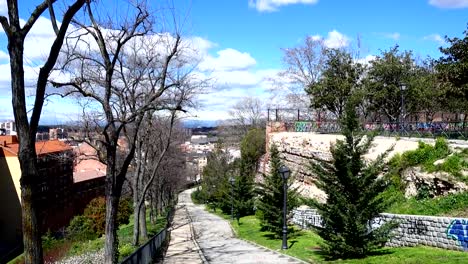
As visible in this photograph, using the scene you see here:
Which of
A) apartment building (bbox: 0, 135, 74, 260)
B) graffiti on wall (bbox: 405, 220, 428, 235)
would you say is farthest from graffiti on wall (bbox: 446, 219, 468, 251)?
apartment building (bbox: 0, 135, 74, 260)

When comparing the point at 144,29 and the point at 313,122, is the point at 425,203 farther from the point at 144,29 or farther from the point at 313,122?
the point at 313,122

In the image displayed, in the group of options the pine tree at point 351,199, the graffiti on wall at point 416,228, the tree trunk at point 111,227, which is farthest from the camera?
the tree trunk at point 111,227

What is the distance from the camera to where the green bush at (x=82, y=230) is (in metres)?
39.2

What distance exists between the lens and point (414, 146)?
70.7 feet

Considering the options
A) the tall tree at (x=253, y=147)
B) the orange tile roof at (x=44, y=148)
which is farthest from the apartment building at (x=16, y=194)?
the tall tree at (x=253, y=147)

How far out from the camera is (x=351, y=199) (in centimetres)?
1403

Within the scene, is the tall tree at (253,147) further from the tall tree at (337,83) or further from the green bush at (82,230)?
the green bush at (82,230)

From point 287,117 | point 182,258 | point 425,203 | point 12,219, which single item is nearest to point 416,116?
point 287,117

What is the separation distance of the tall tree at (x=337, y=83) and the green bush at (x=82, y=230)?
21.2 metres

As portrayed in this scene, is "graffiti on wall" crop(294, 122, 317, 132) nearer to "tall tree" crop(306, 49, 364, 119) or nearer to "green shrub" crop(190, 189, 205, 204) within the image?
"tall tree" crop(306, 49, 364, 119)

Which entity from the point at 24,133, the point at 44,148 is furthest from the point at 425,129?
the point at 44,148

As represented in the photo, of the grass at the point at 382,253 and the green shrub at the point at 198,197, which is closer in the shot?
the grass at the point at 382,253

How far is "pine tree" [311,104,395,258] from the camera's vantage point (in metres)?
13.7

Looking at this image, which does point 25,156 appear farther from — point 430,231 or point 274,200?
point 274,200
